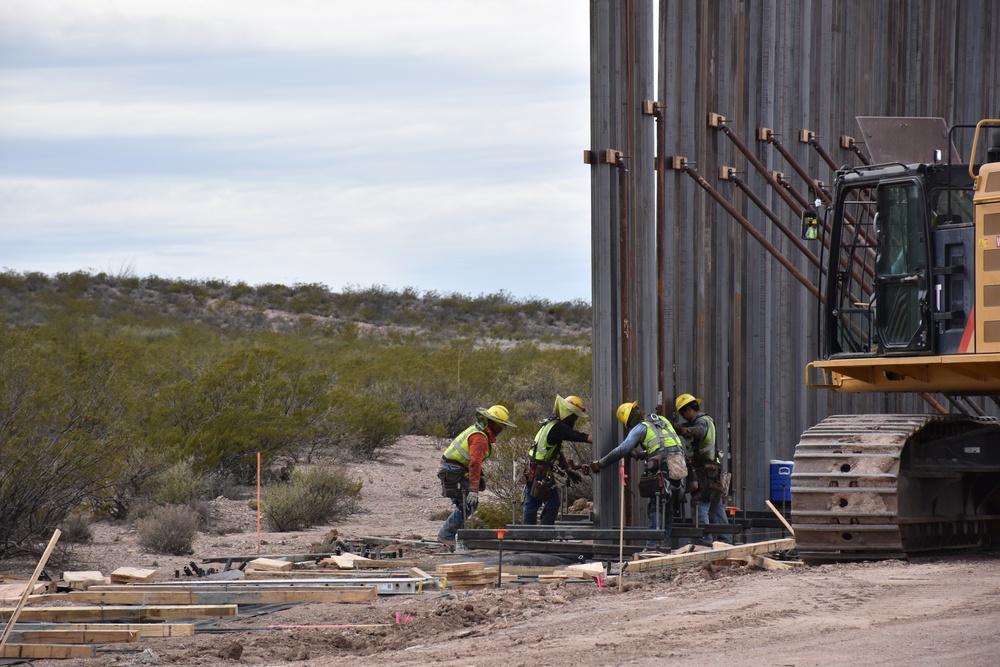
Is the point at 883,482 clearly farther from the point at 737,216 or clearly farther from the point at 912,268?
the point at 737,216

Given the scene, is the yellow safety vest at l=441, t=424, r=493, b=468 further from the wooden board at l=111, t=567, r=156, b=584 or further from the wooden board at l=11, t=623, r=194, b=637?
the wooden board at l=11, t=623, r=194, b=637

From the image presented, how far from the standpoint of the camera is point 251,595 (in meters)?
10.2

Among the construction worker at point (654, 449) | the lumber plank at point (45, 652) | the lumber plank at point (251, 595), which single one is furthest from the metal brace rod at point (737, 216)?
the lumber plank at point (45, 652)

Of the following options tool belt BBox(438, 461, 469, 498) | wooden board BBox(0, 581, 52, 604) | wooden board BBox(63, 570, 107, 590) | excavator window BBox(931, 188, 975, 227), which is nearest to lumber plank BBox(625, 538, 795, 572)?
excavator window BBox(931, 188, 975, 227)

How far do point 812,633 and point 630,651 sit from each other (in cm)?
111

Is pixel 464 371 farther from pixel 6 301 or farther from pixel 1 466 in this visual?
pixel 6 301

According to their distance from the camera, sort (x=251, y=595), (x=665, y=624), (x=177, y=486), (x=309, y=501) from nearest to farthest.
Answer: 1. (x=665, y=624)
2. (x=251, y=595)
3. (x=309, y=501)
4. (x=177, y=486)

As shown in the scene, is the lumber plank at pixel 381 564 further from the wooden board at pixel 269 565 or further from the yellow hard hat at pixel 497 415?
the yellow hard hat at pixel 497 415

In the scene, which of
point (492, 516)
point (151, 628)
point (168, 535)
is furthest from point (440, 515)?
point (151, 628)

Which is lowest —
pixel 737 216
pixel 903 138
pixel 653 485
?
pixel 653 485

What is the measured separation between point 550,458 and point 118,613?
6.05 m

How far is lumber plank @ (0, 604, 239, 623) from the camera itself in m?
9.38

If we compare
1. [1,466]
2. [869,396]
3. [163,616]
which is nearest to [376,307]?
[869,396]

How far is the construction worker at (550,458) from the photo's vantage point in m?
14.3
